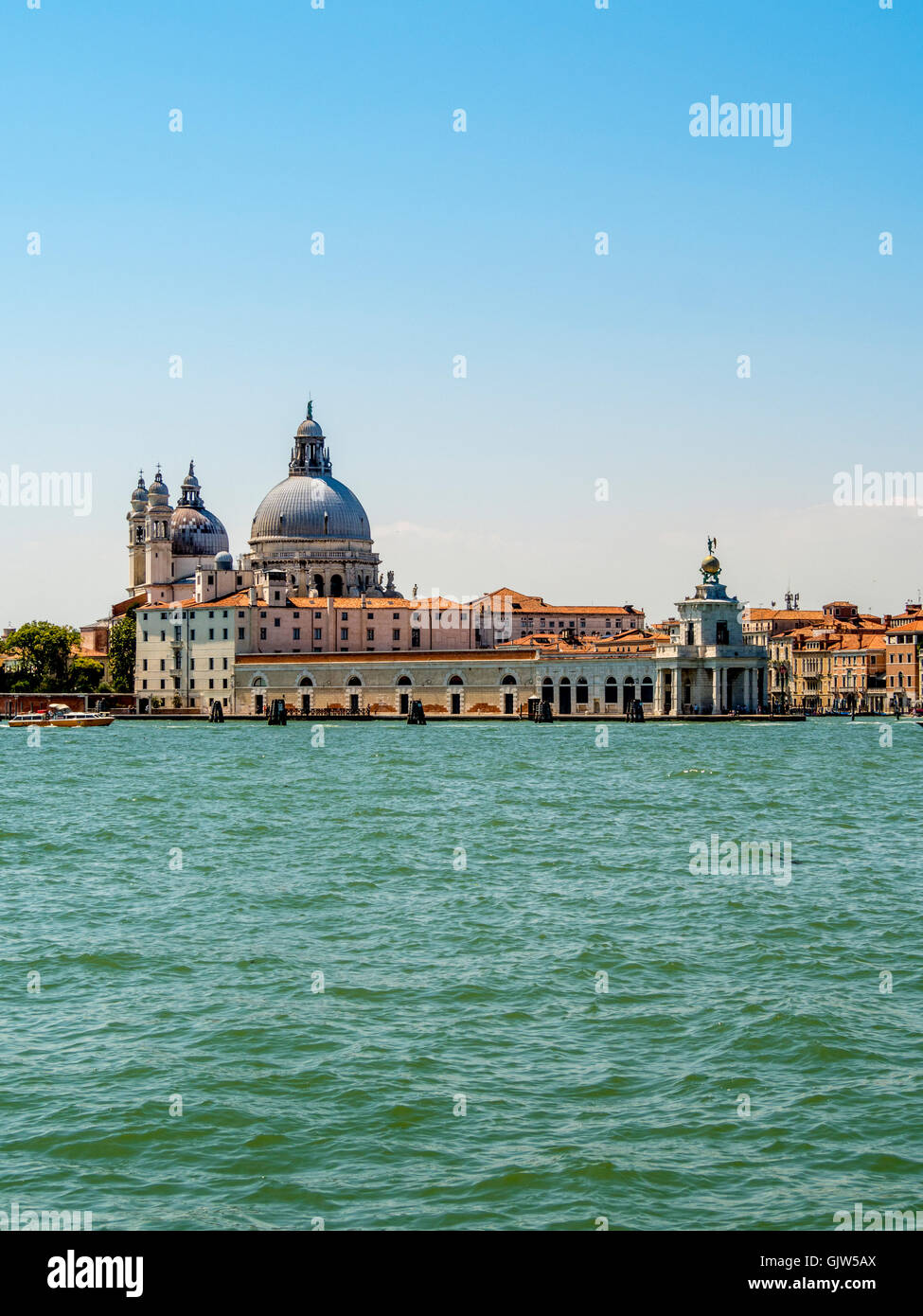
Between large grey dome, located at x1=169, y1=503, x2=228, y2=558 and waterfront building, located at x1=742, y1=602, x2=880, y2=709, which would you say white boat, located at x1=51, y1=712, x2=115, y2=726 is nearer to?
large grey dome, located at x1=169, y1=503, x2=228, y2=558

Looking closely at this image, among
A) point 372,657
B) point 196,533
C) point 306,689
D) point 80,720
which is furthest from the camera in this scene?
point 196,533

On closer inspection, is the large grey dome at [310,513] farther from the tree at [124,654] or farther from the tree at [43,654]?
the tree at [43,654]

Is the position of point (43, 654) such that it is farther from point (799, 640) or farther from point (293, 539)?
point (799, 640)

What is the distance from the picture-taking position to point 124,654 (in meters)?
74.6

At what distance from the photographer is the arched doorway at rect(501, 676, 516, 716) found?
211 feet

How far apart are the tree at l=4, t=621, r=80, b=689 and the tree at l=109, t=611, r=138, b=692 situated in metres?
2.73

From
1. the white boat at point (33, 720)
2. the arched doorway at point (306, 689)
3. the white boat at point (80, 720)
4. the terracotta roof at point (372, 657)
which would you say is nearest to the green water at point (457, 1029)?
the white boat at point (80, 720)

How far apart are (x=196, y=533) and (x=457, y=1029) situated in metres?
72.3

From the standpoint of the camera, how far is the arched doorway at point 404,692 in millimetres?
66188

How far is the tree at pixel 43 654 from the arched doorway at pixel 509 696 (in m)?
25.5

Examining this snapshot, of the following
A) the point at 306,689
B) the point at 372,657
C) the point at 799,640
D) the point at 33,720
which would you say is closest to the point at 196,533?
the point at 306,689

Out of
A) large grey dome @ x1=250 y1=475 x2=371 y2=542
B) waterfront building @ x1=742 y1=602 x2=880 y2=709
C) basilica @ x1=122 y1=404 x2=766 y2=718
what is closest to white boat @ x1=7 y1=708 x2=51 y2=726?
basilica @ x1=122 y1=404 x2=766 y2=718
